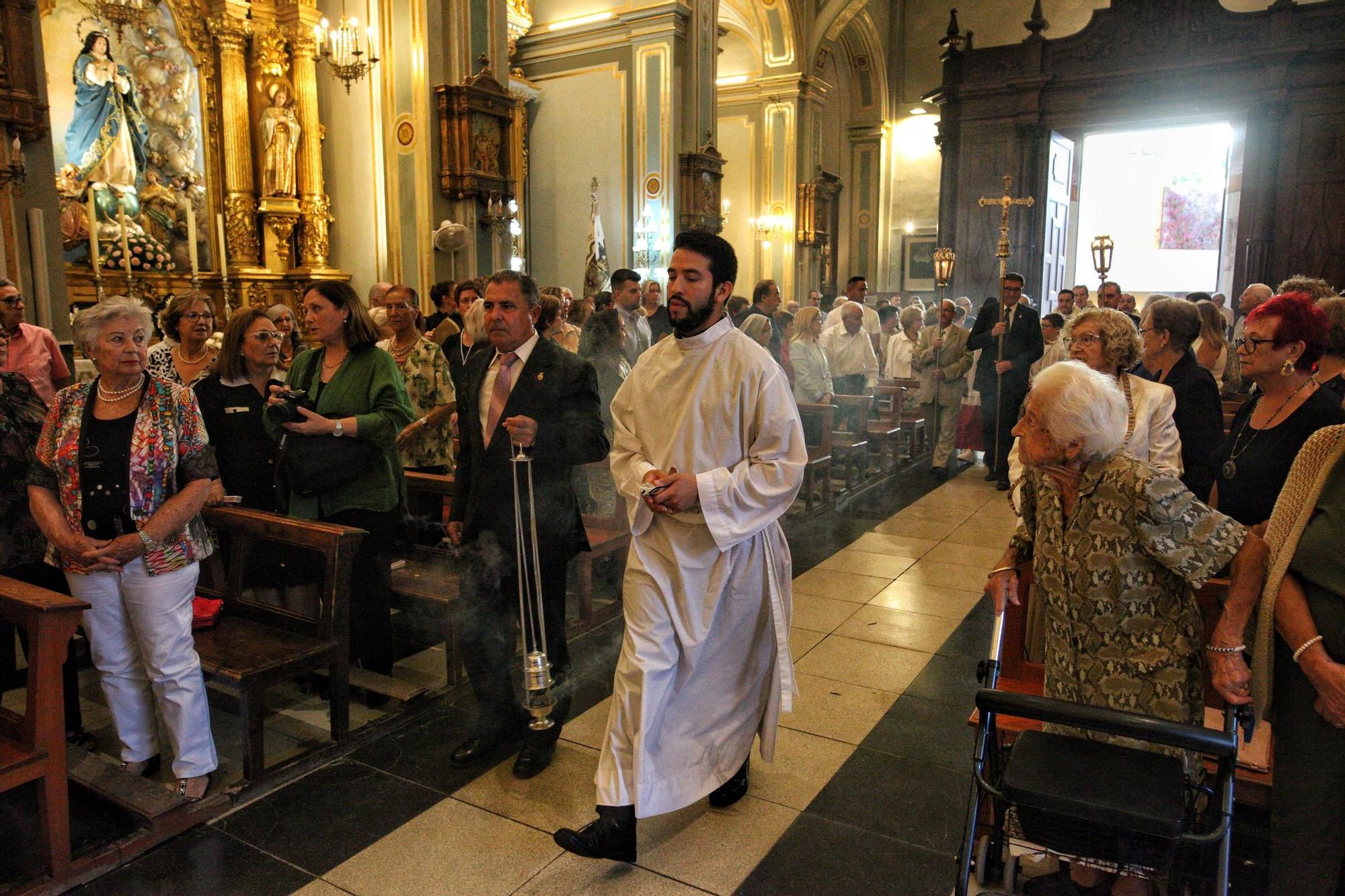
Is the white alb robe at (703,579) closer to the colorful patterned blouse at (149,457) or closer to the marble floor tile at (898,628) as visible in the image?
the colorful patterned blouse at (149,457)

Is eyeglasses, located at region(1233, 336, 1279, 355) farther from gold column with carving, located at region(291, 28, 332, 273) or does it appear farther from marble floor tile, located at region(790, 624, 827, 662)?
gold column with carving, located at region(291, 28, 332, 273)

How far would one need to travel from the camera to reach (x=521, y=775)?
3154 millimetres

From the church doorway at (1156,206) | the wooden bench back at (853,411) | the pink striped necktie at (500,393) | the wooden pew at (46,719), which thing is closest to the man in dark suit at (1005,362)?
the wooden bench back at (853,411)

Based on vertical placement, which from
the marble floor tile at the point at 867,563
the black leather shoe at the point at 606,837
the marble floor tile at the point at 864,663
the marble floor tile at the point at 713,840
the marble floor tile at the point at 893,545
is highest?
the black leather shoe at the point at 606,837

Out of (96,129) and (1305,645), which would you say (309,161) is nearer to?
(96,129)

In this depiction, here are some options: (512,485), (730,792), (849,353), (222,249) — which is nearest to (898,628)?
(730,792)

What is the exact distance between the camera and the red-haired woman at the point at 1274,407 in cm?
266

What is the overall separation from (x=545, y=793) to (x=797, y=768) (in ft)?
2.83

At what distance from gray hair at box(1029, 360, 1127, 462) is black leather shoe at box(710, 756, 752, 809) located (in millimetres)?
1446

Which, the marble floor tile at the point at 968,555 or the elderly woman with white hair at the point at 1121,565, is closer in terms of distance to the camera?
the elderly woman with white hair at the point at 1121,565

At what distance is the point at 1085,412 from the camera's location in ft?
6.98

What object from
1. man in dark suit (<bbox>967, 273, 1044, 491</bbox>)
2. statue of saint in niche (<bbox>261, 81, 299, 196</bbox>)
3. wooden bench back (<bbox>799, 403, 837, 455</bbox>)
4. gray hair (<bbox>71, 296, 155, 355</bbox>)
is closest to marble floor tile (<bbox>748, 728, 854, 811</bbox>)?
gray hair (<bbox>71, 296, 155, 355</bbox>)

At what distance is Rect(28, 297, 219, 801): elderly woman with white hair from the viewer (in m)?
2.81

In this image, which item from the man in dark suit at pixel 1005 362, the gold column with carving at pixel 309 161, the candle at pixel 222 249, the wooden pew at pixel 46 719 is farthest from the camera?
the gold column with carving at pixel 309 161
